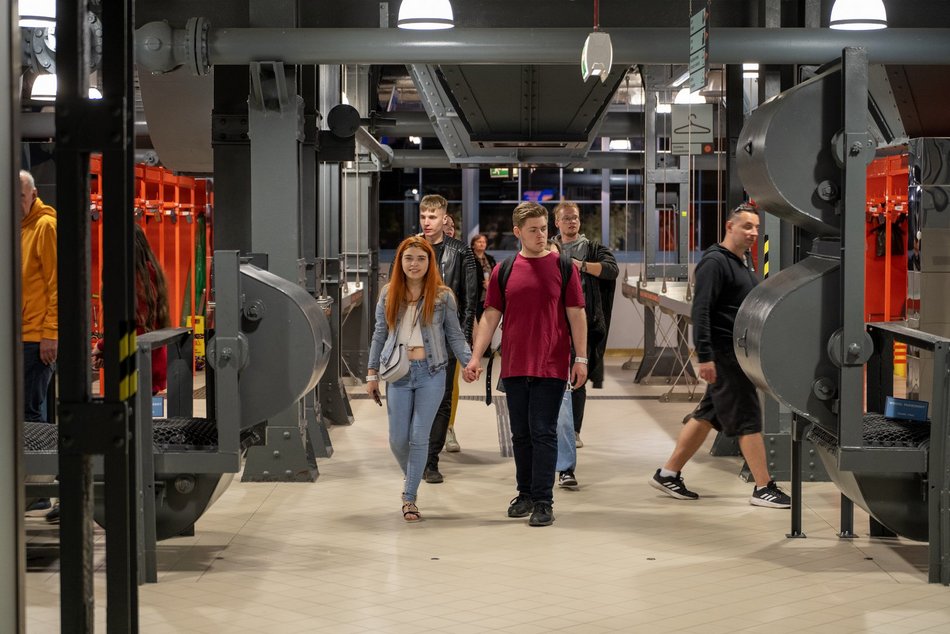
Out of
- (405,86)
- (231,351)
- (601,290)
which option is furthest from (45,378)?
(405,86)

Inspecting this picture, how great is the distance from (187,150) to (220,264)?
414cm

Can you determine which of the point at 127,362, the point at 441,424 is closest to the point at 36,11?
the point at 441,424

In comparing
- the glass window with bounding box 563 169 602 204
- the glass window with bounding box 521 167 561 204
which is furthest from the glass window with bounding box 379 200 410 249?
the glass window with bounding box 563 169 602 204

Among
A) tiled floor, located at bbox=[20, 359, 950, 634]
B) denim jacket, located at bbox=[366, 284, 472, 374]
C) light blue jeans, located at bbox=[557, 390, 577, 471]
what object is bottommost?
tiled floor, located at bbox=[20, 359, 950, 634]

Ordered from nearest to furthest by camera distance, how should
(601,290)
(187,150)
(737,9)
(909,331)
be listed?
(909,331)
(737,9)
(601,290)
(187,150)

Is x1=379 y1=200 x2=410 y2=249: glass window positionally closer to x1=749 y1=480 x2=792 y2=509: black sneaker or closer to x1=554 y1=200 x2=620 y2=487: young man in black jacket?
x1=554 y1=200 x2=620 y2=487: young man in black jacket

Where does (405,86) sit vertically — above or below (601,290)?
above

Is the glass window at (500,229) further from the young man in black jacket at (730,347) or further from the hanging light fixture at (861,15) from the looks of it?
the hanging light fixture at (861,15)

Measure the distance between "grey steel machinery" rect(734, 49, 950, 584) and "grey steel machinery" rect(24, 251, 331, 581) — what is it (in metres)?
2.18

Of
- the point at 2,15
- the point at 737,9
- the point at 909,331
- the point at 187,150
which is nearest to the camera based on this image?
the point at 2,15

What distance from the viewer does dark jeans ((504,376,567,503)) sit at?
7.06m

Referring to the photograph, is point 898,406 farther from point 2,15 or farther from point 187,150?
point 187,150

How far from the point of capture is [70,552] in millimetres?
3311

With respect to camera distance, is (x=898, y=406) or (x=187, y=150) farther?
(x=187, y=150)
